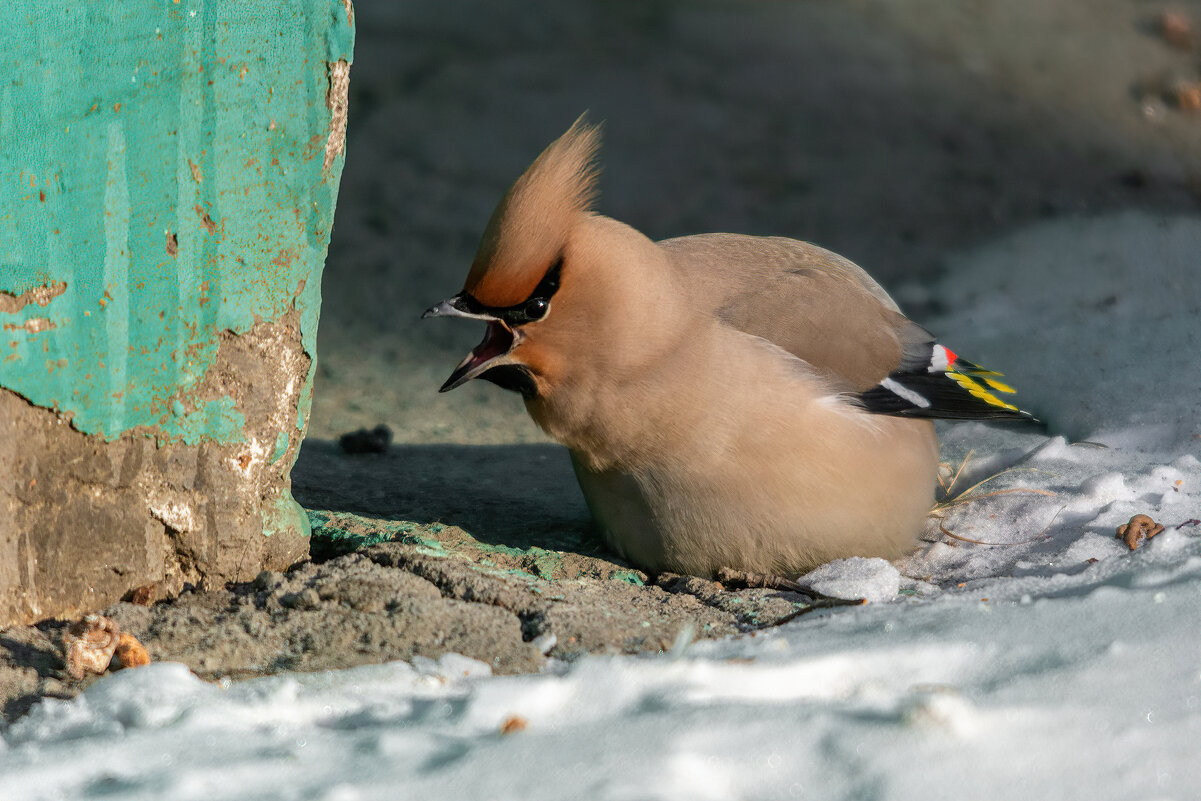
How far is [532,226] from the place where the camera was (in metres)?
2.96

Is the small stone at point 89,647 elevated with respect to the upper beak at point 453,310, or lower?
lower

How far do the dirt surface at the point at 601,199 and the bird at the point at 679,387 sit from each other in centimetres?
18

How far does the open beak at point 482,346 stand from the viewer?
9.86ft

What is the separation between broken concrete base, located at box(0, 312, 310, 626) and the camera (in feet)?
8.46

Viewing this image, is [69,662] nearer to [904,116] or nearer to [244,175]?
[244,175]

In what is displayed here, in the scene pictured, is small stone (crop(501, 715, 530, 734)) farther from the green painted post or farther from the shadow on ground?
the shadow on ground

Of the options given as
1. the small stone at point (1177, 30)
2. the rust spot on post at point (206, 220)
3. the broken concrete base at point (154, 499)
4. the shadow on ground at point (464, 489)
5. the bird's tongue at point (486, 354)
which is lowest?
the shadow on ground at point (464, 489)

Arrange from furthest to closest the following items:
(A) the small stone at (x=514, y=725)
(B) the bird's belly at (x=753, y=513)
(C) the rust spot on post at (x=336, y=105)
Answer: (B) the bird's belly at (x=753, y=513) < (C) the rust spot on post at (x=336, y=105) < (A) the small stone at (x=514, y=725)

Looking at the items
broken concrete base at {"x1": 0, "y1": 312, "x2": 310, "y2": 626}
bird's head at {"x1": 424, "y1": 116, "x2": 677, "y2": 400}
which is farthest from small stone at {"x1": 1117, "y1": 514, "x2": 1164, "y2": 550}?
broken concrete base at {"x1": 0, "y1": 312, "x2": 310, "y2": 626}

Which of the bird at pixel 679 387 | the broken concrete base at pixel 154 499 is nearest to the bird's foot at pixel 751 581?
the bird at pixel 679 387

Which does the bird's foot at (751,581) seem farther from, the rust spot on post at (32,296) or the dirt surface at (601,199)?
the rust spot on post at (32,296)

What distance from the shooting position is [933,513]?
3.66 m

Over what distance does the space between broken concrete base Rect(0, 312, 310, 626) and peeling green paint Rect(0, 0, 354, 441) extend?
0.11 ft

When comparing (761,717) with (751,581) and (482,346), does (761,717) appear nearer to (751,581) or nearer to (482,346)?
(751,581)
